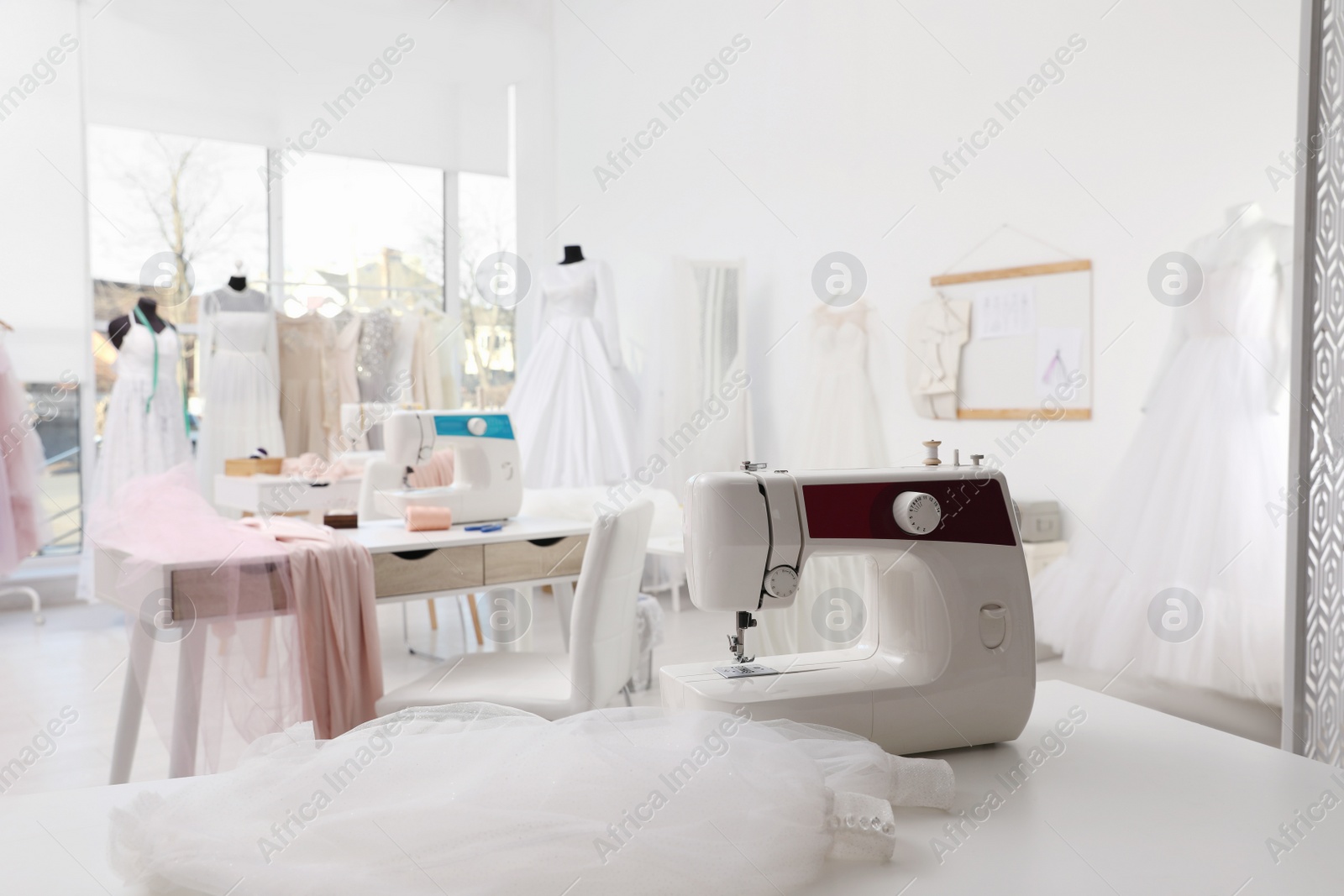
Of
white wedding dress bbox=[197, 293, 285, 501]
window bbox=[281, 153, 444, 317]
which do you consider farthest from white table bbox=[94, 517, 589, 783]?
window bbox=[281, 153, 444, 317]

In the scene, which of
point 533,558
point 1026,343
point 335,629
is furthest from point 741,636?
point 1026,343

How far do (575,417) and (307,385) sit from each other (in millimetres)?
1651

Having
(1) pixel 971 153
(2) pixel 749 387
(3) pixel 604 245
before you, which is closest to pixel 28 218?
(3) pixel 604 245

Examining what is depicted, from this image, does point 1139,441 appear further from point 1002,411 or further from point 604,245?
point 604,245

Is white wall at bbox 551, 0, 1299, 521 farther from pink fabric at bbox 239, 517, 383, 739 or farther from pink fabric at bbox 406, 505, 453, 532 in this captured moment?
pink fabric at bbox 239, 517, 383, 739

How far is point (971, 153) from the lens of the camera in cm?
400

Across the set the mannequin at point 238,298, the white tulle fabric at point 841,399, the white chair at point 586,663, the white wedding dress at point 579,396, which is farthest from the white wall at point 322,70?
the white chair at point 586,663

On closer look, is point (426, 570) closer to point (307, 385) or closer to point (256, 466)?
point (256, 466)

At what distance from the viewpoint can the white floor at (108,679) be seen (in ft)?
9.09

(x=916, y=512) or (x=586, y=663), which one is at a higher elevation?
(x=916, y=512)

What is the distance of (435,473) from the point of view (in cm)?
470

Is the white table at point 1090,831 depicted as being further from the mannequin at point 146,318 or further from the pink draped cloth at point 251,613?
the mannequin at point 146,318

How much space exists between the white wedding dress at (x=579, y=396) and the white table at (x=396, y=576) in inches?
91.4

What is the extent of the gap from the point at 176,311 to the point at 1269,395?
5614 millimetres
